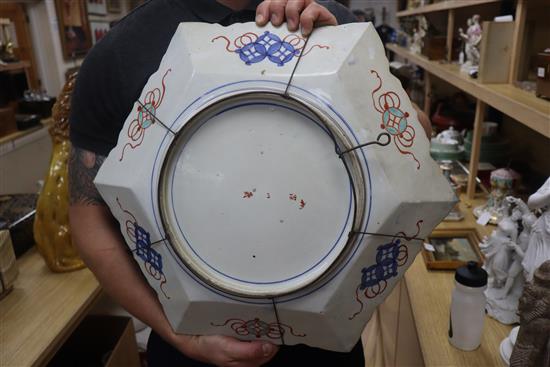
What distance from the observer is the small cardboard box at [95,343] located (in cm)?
176

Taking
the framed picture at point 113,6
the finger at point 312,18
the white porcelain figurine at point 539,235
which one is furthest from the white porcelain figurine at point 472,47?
the framed picture at point 113,6

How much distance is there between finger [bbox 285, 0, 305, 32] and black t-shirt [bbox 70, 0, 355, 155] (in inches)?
8.3

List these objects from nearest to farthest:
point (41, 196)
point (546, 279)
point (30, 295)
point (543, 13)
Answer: point (546, 279)
point (30, 295)
point (41, 196)
point (543, 13)

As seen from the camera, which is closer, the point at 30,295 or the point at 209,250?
the point at 209,250

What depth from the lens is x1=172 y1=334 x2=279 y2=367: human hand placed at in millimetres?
664

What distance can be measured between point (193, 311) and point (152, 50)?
0.45 m

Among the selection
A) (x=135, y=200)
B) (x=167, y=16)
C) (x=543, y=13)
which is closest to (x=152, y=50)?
(x=167, y=16)

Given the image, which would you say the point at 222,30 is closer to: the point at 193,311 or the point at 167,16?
the point at 167,16

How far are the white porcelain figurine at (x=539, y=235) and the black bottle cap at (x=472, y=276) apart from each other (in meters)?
0.10

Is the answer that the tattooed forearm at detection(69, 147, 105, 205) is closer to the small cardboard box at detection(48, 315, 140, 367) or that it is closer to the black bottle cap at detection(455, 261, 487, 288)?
the black bottle cap at detection(455, 261, 487, 288)

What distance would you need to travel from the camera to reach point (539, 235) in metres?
0.92

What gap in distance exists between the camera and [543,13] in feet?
5.15

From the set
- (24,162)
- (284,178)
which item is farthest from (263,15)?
(24,162)

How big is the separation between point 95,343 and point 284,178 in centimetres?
159
